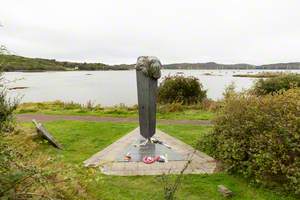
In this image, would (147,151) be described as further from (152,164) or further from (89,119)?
(89,119)

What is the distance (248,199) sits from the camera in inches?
196

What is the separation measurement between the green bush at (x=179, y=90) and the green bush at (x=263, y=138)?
9.80m

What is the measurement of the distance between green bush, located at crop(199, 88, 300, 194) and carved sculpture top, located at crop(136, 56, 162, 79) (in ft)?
5.66

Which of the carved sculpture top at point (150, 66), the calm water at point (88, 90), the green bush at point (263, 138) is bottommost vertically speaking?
the calm water at point (88, 90)

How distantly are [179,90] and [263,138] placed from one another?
11458 millimetres

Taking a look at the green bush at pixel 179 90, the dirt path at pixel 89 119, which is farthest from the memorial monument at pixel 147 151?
the green bush at pixel 179 90

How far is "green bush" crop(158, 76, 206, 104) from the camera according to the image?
16828 millimetres

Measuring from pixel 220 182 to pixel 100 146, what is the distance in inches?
143

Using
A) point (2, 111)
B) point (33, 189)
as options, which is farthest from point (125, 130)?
point (33, 189)

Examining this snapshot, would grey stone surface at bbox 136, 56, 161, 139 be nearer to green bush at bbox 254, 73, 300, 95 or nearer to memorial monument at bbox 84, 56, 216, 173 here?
memorial monument at bbox 84, 56, 216, 173

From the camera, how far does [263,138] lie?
5625mm

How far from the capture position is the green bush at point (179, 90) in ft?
55.2

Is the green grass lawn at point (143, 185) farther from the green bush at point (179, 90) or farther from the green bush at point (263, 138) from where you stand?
the green bush at point (179, 90)

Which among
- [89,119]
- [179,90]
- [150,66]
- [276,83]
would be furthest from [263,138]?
[276,83]
